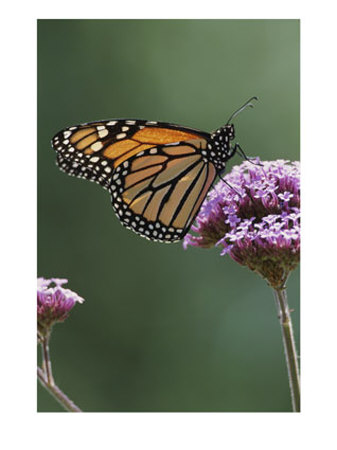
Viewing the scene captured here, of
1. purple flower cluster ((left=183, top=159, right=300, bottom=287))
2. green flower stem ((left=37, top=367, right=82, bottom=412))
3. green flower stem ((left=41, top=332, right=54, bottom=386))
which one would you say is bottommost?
green flower stem ((left=37, top=367, right=82, bottom=412))

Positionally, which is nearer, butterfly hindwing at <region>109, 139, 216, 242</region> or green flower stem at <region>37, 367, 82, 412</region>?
green flower stem at <region>37, 367, 82, 412</region>

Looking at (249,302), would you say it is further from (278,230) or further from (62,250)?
(278,230)

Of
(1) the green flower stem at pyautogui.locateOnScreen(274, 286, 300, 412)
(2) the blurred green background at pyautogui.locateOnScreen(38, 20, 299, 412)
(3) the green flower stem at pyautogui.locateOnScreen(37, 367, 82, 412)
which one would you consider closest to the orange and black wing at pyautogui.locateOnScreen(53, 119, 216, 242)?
(2) the blurred green background at pyautogui.locateOnScreen(38, 20, 299, 412)

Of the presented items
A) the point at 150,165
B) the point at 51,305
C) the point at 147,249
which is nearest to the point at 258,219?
the point at 150,165

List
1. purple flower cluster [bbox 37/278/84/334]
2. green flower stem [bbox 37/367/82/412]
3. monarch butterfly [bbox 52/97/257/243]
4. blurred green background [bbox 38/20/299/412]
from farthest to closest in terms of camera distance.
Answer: blurred green background [bbox 38/20/299/412]
monarch butterfly [bbox 52/97/257/243]
purple flower cluster [bbox 37/278/84/334]
green flower stem [bbox 37/367/82/412]

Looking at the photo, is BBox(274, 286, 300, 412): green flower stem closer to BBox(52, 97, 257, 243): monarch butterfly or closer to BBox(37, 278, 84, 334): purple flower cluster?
BBox(52, 97, 257, 243): monarch butterfly

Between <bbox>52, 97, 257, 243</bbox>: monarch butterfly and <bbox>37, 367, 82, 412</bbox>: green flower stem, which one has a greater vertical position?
<bbox>52, 97, 257, 243</bbox>: monarch butterfly

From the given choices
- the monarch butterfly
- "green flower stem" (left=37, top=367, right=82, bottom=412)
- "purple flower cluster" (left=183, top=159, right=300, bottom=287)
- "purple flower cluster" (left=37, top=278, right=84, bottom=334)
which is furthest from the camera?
the monarch butterfly

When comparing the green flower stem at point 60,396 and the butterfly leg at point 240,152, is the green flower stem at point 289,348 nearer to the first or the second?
the butterfly leg at point 240,152
